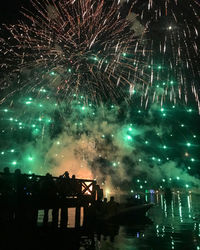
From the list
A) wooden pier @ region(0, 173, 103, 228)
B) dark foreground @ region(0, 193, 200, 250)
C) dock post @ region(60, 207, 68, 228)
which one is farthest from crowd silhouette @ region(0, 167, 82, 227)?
dock post @ region(60, 207, 68, 228)

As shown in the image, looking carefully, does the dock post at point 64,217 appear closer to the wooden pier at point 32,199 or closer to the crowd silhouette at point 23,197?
the wooden pier at point 32,199

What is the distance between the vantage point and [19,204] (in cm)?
945

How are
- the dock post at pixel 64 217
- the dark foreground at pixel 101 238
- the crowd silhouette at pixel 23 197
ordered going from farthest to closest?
the dock post at pixel 64 217 < the crowd silhouette at pixel 23 197 < the dark foreground at pixel 101 238

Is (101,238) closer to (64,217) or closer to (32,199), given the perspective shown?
(64,217)

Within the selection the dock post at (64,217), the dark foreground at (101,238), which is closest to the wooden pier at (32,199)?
the dock post at (64,217)

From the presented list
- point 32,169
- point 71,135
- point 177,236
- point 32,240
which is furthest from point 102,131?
point 32,240

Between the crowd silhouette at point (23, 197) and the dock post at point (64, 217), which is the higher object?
the crowd silhouette at point (23, 197)

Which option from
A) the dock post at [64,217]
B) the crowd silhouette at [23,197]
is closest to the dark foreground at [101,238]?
the dock post at [64,217]

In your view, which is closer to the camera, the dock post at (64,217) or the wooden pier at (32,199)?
the wooden pier at (32,199)

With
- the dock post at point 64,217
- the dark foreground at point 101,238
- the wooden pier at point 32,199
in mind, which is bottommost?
the dark foreground at point 101,238

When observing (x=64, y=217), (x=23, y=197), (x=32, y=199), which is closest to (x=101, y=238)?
(x=64, y=217)

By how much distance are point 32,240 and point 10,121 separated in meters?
32.8

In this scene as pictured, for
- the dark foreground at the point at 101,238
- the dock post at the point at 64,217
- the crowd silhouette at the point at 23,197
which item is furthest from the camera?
the dock post at the point at 64,217

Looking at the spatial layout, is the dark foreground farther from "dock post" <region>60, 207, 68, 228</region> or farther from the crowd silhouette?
the crowd silhouette
